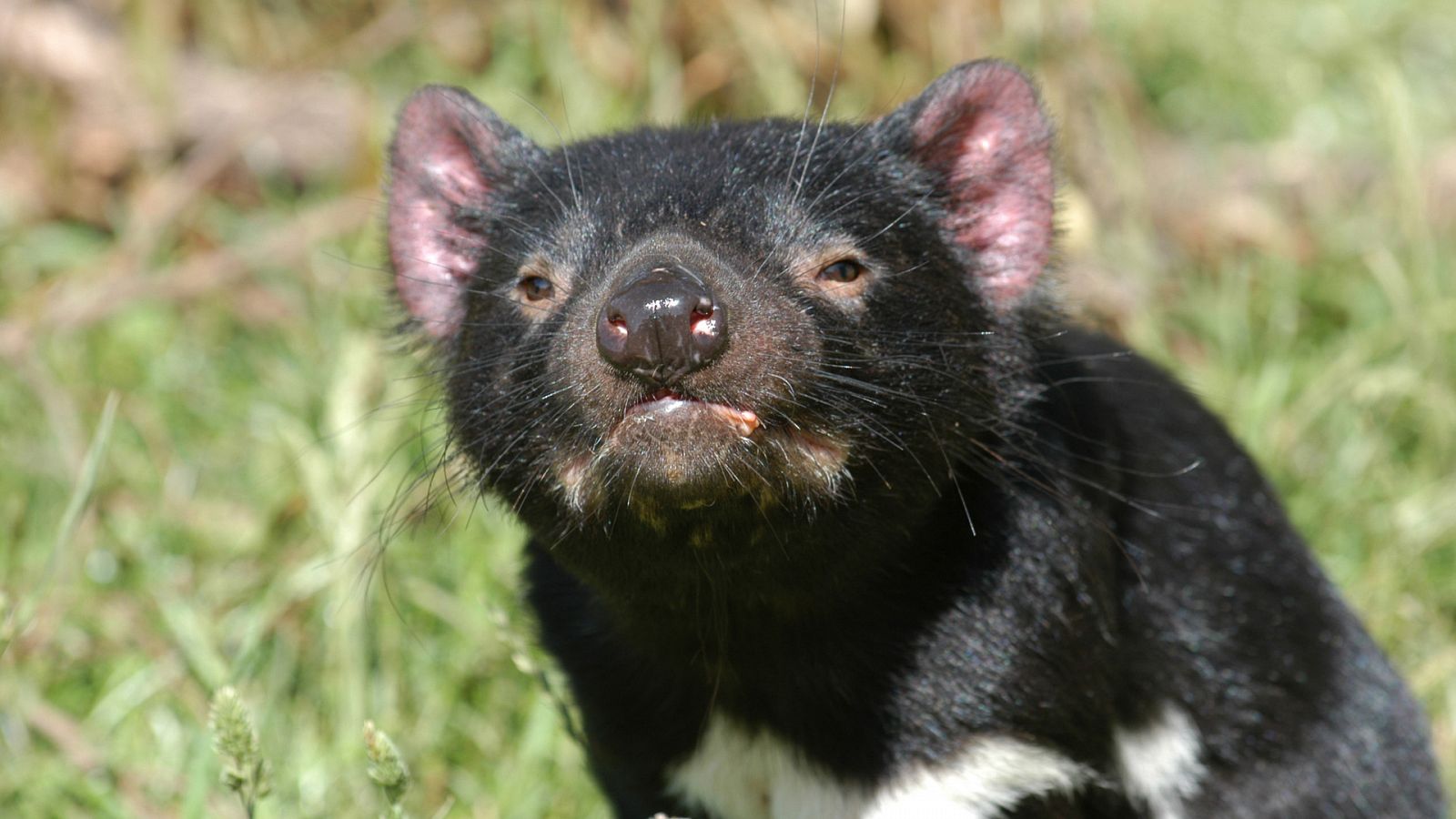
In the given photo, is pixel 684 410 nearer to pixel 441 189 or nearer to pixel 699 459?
pixel 699 459

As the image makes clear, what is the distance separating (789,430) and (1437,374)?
3.36 meters

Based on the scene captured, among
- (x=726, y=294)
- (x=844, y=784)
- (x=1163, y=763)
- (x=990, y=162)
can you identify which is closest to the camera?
(x=726, y=294)

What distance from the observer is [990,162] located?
3.18 meters

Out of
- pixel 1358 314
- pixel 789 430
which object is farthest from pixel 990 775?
pixel 1358 314

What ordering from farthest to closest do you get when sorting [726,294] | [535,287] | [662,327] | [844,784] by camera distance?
[844,784]
[535,287]
[726,294]
[662,327]

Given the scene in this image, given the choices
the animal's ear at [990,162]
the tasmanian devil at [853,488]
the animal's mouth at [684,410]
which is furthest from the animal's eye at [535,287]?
the animal's ear at [990,162]

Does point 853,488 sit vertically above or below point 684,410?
below

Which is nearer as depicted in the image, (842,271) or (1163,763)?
(842,271)

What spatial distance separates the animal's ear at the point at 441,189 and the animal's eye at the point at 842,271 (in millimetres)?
799

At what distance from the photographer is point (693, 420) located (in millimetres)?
2502

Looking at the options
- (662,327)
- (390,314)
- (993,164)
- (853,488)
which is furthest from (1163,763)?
(390,314)

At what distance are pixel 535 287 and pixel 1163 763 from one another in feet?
5.30

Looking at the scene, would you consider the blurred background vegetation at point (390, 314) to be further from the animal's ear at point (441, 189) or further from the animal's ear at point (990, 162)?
the animal's ear at point (990, 162)

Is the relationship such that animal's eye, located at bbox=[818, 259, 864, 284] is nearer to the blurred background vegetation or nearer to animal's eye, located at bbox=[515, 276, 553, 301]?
animal's eye, located at bbox=[515, 276, 553, 301]
